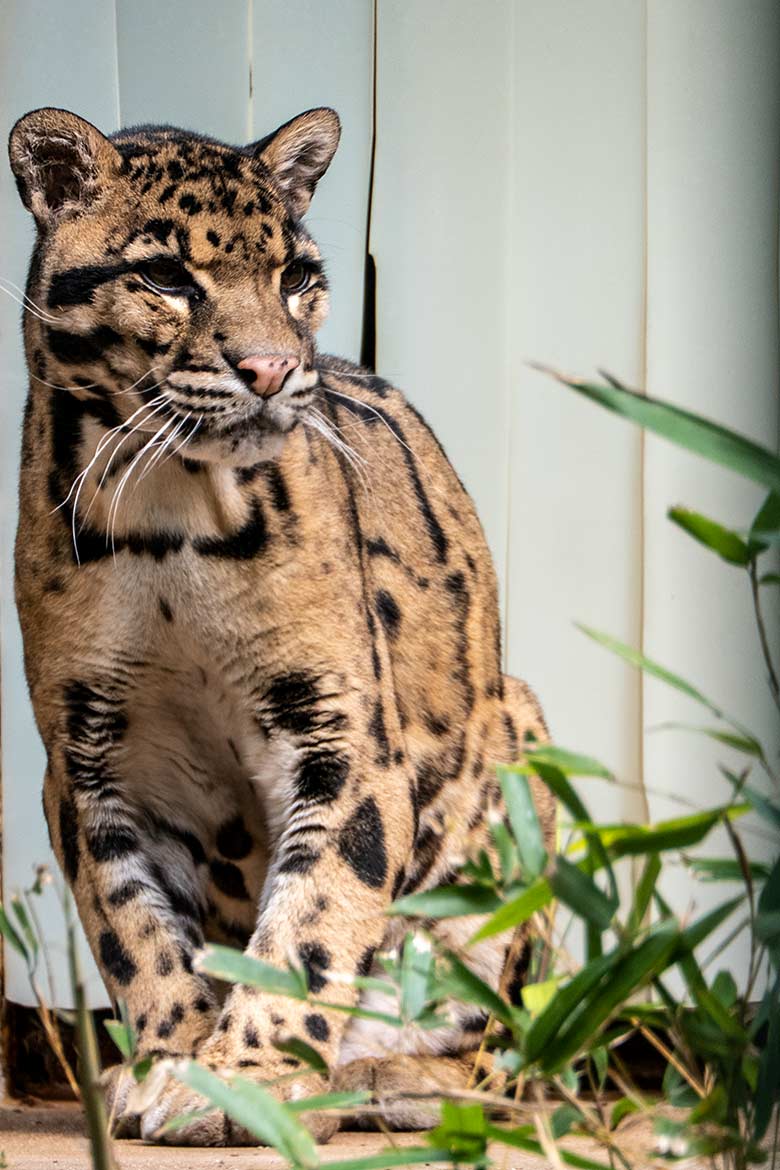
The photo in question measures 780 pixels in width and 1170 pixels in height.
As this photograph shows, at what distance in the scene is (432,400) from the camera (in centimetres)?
273

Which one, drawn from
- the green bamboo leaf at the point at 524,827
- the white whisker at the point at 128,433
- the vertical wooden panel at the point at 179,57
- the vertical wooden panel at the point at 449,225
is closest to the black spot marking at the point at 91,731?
the white whisker at the point at 128,433

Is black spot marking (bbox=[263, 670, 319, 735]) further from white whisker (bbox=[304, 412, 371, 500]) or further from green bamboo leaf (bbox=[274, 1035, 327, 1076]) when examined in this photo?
green bamboo leaf (bbox=[274, 1035, 327, 1076])

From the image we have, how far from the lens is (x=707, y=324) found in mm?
2654

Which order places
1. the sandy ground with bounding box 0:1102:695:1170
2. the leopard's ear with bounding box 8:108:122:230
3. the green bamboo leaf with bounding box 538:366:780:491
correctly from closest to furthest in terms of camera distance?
the green bamboo leaf with bounding box 538:366:780:491 → the sandy ground with bounding box 0:1102:695:1170 → the leopard's ear with bounding box 8:108:122:230

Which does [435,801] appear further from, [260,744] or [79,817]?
[79,817]

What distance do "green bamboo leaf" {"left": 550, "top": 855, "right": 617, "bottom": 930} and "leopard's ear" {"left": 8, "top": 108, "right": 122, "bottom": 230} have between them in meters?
1.45

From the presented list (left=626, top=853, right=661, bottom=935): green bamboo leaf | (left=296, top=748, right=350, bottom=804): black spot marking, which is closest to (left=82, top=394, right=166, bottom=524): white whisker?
(left=296, top=748, right=350, bottom=804): black spot marking

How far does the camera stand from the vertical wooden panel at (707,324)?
2.61 meters

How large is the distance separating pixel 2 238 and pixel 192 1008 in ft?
4.65

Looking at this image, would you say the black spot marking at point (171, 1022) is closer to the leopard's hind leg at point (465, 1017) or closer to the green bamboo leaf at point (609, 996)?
the leopard's hind leg at point (465, 1017)

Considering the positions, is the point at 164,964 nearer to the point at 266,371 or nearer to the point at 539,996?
the point at 266,371

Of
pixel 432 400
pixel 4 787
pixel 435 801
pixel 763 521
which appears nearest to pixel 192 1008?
pixel 435 801

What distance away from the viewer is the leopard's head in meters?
1.89

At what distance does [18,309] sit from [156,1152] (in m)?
1.54
